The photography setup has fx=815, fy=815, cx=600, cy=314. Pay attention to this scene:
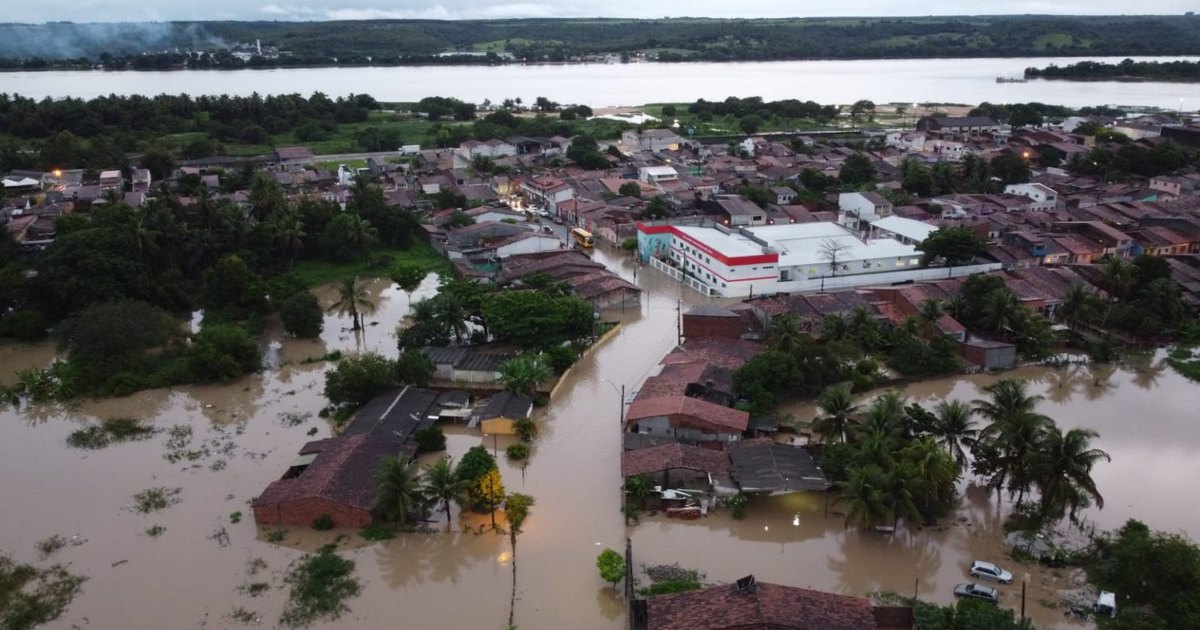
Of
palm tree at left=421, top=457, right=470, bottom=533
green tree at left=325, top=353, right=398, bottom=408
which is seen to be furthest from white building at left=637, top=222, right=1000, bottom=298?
palm tree at left=421, top=457, right=470, bottom=533

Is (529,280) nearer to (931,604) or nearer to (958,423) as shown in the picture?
(958,423)

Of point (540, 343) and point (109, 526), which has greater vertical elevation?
point (540, 343)

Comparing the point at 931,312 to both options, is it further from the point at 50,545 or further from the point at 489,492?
the point at 50,545

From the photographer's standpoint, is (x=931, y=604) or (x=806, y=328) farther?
(x=806, y=328)

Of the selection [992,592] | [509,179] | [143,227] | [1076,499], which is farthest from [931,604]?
[509,179]

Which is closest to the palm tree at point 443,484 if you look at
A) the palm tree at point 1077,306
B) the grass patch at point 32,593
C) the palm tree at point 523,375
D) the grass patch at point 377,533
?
the grass patch at point 377,533

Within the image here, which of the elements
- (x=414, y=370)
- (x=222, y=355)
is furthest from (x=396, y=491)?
(x=222, y=355)

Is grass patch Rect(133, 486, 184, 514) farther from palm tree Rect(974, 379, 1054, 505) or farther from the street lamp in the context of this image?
palm tree Rect(974, 379, 1054, 505)

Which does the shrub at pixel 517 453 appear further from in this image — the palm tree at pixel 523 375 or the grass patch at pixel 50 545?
the grass patch at pixel 50 545
